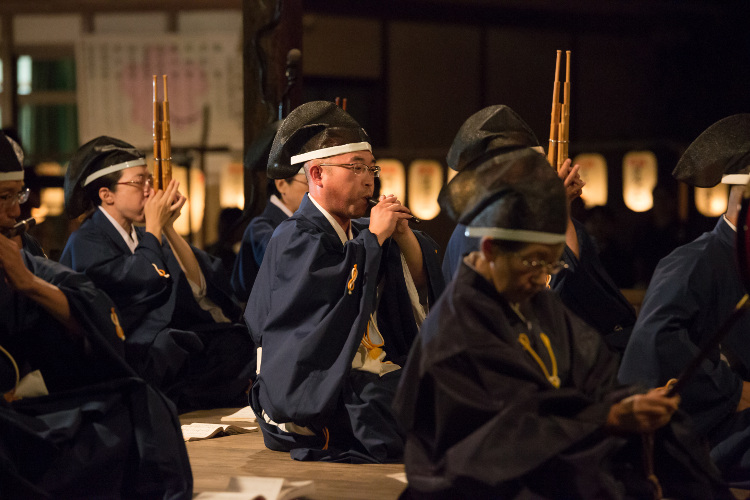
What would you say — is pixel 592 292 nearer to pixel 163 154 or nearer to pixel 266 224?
pixel 266 224

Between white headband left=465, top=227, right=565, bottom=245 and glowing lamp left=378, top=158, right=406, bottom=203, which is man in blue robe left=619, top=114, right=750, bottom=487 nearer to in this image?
white headband left=465, top=227, right=565, bottom=245

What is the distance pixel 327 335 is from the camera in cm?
382

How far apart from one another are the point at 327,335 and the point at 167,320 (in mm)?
1528

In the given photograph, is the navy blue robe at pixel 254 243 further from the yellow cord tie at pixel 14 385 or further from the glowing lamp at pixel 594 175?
the glowing lamp at pixel 594 175

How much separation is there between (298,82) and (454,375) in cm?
448

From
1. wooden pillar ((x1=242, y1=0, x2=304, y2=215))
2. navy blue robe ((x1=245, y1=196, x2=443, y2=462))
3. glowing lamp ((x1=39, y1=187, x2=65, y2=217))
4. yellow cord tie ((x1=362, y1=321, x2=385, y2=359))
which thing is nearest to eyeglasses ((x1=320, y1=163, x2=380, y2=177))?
navy blue robe ((x1=245, y1=196, x2=443, y2=462))

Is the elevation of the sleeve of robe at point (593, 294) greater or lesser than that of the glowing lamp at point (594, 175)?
lesser

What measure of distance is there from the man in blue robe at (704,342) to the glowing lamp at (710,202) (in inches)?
302

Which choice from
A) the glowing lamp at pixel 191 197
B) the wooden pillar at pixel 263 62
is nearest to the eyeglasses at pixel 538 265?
the wooden pillar at pixel 263 62

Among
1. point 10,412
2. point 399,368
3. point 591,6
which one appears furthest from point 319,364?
point 591,6

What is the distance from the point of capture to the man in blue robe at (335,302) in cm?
383

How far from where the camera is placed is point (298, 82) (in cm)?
653

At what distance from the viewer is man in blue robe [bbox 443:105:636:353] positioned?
4.15 metres

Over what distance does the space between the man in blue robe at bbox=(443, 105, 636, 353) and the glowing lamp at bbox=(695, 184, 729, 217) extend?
685 cm
